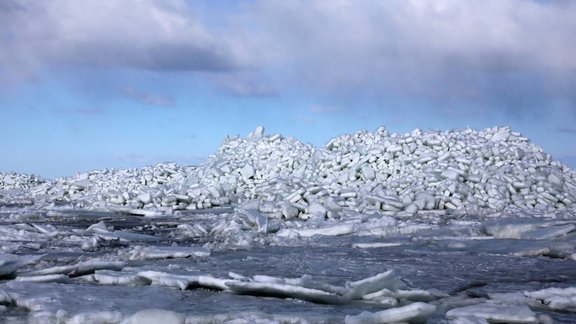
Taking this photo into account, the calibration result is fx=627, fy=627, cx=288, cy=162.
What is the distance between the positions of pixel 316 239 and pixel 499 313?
4.34m

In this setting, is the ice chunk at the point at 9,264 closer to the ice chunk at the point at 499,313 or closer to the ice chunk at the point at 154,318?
the ice chunk at the point at 154,318

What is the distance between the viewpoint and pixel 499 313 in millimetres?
3928

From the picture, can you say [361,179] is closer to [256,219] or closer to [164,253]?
[256,219]

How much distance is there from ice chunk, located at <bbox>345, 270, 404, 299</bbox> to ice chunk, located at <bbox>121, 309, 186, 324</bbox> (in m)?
1.25

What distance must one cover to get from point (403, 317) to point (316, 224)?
5.62 metres

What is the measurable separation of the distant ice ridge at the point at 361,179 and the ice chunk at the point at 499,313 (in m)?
6.80

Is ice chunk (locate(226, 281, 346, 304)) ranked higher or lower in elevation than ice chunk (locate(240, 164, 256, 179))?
lower

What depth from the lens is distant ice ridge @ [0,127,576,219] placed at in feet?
39.5

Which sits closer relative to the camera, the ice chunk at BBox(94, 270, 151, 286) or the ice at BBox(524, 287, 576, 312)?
the ice at BBox(524, 287, 576, 312)

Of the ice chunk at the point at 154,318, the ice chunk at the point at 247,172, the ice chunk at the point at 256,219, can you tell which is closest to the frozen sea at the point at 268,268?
the ice chunk at the point at 154,318

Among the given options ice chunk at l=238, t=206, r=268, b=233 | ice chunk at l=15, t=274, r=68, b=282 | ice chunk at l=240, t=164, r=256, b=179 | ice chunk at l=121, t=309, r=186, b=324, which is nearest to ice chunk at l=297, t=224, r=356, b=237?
ice chunk at l=238, t=206, r=268, b=233

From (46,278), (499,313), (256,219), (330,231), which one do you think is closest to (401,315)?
(499,313)

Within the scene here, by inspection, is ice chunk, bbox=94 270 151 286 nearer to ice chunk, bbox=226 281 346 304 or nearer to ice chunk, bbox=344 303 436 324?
ice chunk, bbox=226 281 346 304

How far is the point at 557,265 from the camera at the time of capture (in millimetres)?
6195
